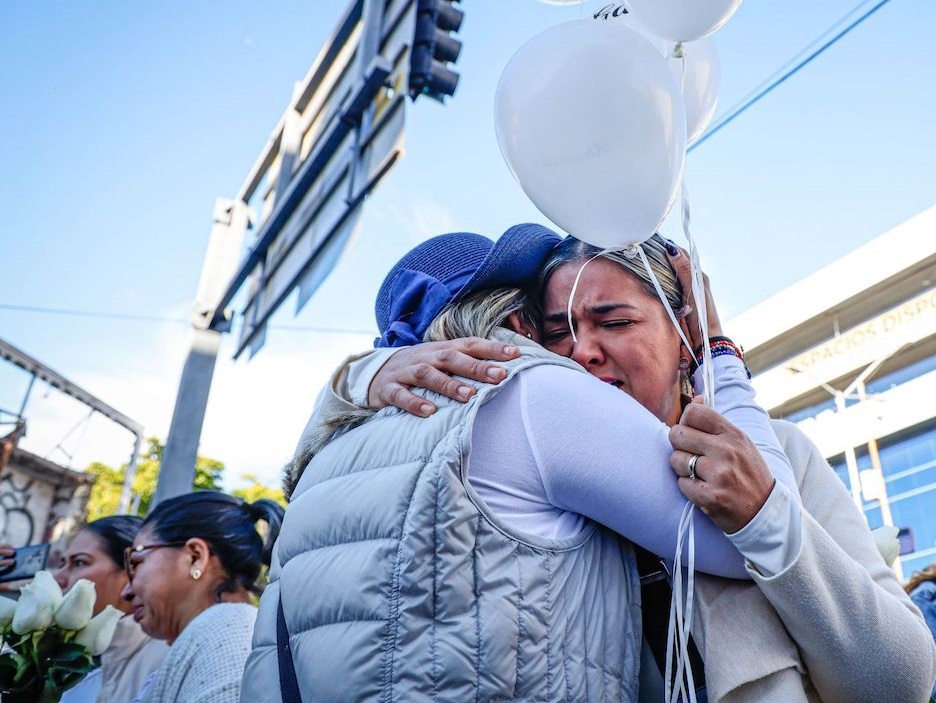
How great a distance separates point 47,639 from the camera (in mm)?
2566

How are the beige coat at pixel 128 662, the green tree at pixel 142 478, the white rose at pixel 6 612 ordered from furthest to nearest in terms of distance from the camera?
the green tree at pixel 142 478 → the beige coat at pixel 128 662 → the white rose at pixel 6 612

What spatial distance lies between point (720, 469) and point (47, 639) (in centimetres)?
222

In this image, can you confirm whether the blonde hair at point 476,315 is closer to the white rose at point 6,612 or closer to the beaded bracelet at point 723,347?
the beaded bracelet at point 723,347

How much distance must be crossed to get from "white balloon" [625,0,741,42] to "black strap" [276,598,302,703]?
56.0 inches

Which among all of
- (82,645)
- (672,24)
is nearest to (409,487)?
(672,24)

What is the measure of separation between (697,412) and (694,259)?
1.38 ft

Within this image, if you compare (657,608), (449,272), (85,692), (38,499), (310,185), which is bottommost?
(85,692)

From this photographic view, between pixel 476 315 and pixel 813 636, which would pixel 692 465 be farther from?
pixel 476 315

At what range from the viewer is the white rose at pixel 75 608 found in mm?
2570

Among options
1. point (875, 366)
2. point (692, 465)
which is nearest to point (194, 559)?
point (692, 465)

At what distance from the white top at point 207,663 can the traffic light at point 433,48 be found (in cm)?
318

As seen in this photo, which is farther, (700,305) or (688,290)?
(688,290)

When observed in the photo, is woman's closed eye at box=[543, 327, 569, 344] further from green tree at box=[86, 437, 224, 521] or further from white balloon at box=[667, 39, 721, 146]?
green tree at box=[86, 437, 224, 521]

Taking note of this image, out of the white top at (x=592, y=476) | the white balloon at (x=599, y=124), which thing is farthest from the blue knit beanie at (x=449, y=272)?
the white top at (x=592, y=476)
